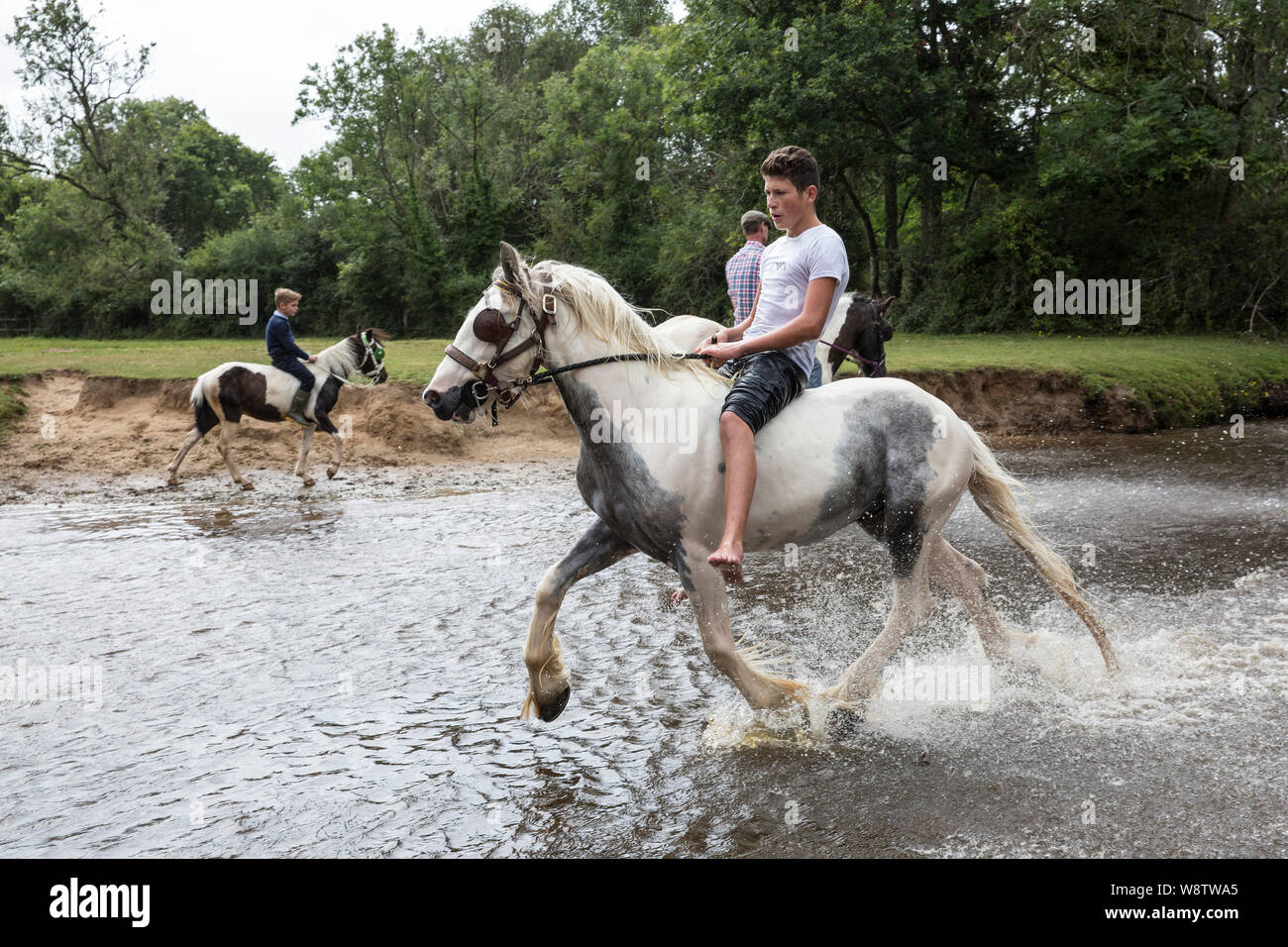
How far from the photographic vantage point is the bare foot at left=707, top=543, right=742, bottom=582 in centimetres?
414

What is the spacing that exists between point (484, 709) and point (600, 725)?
694 millimetres

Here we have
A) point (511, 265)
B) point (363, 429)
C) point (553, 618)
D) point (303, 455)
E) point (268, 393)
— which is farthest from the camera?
point (363, 429)

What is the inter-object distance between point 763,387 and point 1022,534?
6.31ft

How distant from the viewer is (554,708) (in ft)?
16.0

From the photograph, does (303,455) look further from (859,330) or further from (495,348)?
(495,348)

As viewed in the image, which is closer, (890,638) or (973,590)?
(890,638)

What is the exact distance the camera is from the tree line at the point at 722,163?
80.1 feet

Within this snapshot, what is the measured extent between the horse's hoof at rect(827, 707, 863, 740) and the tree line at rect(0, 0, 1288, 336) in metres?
20.3

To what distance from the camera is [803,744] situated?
4699 mm

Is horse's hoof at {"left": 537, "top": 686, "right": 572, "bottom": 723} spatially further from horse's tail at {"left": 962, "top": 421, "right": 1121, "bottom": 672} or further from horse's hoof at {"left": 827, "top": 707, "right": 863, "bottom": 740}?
horse's tail at {"left": 962, "top": 421, "right": 1121, "bottom": 672}

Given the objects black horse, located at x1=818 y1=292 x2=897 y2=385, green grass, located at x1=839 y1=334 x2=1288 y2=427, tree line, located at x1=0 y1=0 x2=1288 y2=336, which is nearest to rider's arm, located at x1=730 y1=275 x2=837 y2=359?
black horse, located at x1=818 y1=292 x2=897 y2=385

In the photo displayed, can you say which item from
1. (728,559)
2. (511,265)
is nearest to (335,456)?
(511,265)

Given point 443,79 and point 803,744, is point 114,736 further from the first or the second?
point 443,79
